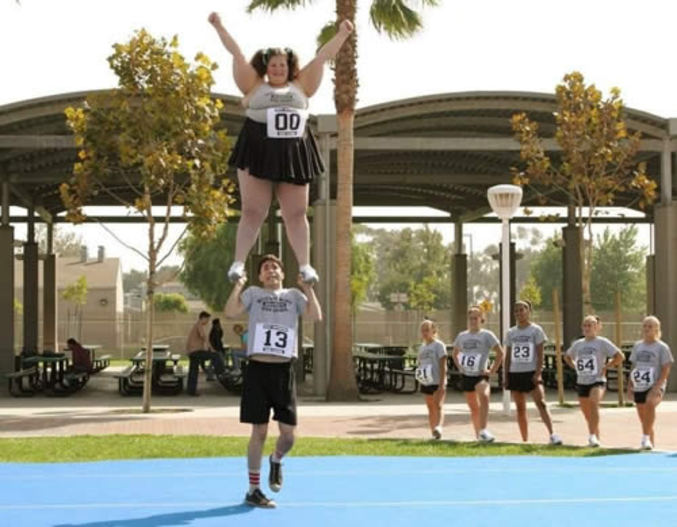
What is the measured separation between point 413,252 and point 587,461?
336 ft

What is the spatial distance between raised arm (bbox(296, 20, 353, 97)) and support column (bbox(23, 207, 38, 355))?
28.1m

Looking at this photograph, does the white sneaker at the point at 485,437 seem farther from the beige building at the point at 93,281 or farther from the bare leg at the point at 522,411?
the beige building at the point at 93,281

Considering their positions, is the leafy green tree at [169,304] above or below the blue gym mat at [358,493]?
above

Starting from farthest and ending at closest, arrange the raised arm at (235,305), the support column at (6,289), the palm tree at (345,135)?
1. the support column at (6,289)
2. the palm tree at (345,135)
3. the raised arm at (235,305)

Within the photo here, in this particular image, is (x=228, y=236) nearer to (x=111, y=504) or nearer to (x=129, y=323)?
(x=129, y=323)

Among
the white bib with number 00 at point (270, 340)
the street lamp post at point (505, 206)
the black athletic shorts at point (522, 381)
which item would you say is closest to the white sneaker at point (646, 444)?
the black athletic shorts at point (522, 381)

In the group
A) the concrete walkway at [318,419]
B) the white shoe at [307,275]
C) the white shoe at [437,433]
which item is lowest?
the concrete walkway at [318,419]

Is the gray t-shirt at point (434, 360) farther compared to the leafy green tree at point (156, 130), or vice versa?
the leafy green tree at point (156, 130)

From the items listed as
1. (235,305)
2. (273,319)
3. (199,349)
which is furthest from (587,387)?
(199,349)

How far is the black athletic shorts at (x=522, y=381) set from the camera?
14102mm

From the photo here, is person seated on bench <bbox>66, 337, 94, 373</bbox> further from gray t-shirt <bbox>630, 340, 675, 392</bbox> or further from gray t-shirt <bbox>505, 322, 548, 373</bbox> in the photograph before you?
gray t-shirt <bbox>630, 340, 675, 392</bbox>

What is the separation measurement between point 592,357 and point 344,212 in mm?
9193

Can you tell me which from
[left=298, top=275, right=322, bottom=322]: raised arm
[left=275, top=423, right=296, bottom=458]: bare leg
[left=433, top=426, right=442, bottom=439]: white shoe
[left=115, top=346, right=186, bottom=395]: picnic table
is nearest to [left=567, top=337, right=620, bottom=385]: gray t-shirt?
[left=433, top=426, right=442, bottom=439]: white shoe

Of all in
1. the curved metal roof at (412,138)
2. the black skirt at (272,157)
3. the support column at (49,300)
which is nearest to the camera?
the black skirt at (272,157)
